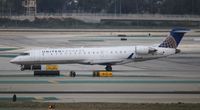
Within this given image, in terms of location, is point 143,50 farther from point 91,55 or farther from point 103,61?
point 91,55

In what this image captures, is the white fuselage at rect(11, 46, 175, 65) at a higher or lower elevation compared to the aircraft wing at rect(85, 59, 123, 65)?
higher

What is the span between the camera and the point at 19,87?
44094 millimetres

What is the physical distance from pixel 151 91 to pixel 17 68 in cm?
2357

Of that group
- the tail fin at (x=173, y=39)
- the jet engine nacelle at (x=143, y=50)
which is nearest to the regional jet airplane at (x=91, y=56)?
the jet engine nacelle at (x=143, y=50)

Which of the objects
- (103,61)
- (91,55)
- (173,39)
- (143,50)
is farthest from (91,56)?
(173,39)

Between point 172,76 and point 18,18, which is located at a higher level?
point 18,18

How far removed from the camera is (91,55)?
190 feet

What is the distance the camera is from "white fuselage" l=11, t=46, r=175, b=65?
57.2 m

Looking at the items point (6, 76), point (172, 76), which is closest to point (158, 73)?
point (172, 76)

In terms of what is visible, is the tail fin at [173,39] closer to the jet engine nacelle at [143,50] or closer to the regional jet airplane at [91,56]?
the regional jet airplane at [91,56]

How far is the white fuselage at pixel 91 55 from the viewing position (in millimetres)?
57156

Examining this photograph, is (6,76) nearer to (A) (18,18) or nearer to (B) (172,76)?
(B) (172,76)

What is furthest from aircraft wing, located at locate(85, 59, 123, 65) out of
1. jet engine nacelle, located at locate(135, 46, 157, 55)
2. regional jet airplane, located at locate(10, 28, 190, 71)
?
jet engine nacelle, located at locate(135, 46, 157, 55)

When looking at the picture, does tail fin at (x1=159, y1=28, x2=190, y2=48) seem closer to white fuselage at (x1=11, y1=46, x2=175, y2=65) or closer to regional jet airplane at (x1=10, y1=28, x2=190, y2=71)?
regional jet airplane at (x1=10, y1=28, x2=190, y2=71)
